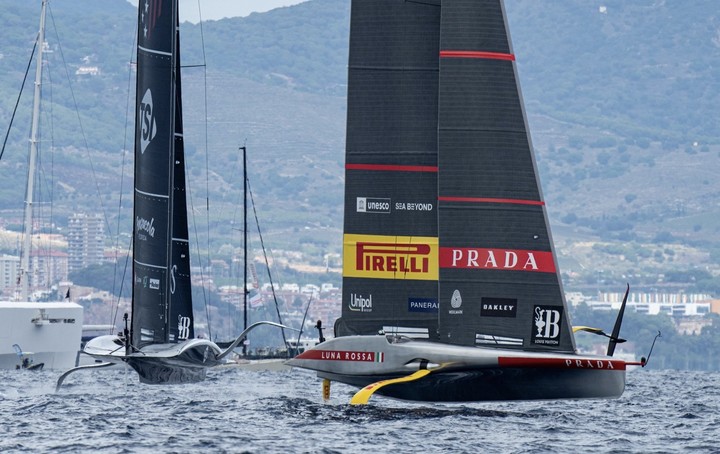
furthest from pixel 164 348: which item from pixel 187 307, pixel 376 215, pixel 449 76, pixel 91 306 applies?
pixel 91 306

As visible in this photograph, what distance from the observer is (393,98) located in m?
24.6

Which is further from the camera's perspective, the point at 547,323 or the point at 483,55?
the point at 483,55

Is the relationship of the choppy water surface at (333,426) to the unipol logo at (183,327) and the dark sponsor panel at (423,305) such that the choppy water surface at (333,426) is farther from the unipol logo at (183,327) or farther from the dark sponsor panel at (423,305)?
the unipol logo at (183,327)

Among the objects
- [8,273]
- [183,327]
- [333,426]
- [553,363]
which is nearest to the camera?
[333,426]

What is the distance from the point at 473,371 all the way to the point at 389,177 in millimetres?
3540

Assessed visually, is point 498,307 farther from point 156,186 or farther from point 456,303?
→ point 156,186

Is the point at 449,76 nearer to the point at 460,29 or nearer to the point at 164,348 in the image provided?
the point at 460,29

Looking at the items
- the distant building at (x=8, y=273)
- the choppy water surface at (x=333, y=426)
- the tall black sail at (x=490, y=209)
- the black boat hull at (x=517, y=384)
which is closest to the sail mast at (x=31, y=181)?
the choppy water surface at (x=333, y=426)

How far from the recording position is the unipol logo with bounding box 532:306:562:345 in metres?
23.1

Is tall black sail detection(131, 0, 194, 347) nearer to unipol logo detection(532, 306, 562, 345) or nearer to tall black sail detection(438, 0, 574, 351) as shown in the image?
tall black sail detection(438, 0, 574, 351)

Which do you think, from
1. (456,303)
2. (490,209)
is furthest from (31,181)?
(490,209)

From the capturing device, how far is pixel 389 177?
2450 centimetres

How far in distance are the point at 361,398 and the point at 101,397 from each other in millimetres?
8262

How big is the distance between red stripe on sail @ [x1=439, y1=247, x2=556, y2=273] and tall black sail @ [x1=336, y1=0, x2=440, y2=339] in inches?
43.8
